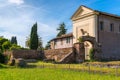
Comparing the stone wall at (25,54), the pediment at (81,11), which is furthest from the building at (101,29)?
the stone wall at (25,54)

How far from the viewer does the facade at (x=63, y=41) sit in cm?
6056

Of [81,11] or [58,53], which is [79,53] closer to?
[58,53]

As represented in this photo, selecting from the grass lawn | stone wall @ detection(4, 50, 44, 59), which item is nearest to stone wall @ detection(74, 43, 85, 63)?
A: stone wall @ detection(4, 50, 44, 59)

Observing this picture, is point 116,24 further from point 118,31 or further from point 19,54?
A: point 19,54

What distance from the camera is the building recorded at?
163 ft

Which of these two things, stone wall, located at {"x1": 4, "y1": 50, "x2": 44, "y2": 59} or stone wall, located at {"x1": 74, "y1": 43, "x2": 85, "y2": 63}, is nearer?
stone wall, located at {"x1": 74, "y1": 43, "x2": 85, "y2": 63}

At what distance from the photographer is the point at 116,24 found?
175 ft

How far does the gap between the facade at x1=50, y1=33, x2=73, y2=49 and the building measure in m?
5.57

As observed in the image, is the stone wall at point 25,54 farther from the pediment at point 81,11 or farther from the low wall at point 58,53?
the pediment at point 81,11

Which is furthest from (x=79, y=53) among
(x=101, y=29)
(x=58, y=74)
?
(x=58, y=74)

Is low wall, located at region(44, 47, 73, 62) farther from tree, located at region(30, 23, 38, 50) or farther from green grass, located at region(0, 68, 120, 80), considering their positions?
green grass, located at region(0, 68, 120, 80)

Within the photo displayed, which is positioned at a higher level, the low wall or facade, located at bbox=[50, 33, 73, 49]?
facade, located at bbox=[50, 33, 73, 49]

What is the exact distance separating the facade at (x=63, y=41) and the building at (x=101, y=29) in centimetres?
557

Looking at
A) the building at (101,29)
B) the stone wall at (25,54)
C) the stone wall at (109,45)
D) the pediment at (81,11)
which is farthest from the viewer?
the pediment at (81,11)
